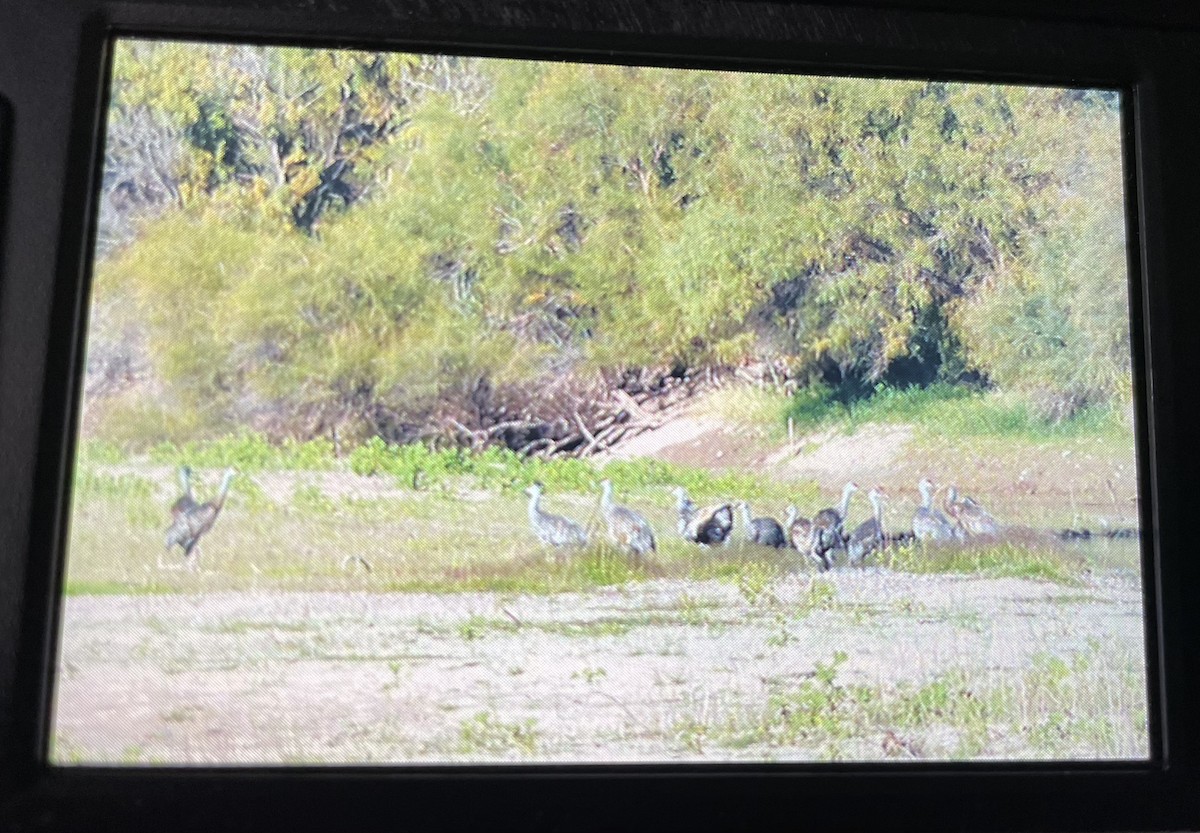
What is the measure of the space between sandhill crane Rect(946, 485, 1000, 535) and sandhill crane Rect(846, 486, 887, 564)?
0.24 ft

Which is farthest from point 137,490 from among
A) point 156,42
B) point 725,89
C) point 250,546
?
point 725,89

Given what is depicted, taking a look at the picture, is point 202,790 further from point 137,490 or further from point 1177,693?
point 1177,693

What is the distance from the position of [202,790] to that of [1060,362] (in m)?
0.98

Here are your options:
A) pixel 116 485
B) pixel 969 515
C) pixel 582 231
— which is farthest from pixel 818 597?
pixel 116 485

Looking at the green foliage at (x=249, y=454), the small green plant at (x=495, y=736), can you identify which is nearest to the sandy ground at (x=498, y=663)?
the small green plant at (x=495, y=736)

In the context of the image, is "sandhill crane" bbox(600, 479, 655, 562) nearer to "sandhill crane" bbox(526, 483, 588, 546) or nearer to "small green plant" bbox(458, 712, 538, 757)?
"sandhill crane" bbox(526, 483, 588, 546)

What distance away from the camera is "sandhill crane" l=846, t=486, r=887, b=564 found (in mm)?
966

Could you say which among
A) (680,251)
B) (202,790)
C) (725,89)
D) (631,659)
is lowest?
(202,790)

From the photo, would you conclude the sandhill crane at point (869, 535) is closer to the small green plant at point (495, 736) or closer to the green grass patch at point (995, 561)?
the green grass patch at point (995, 561)

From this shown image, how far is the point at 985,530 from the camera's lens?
0.98m

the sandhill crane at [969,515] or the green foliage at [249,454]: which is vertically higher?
the green foliage at [249,454]

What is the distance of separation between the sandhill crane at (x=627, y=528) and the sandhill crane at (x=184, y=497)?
41cm

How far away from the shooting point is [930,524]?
0.98 m

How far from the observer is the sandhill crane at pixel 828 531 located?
3.16 ft
